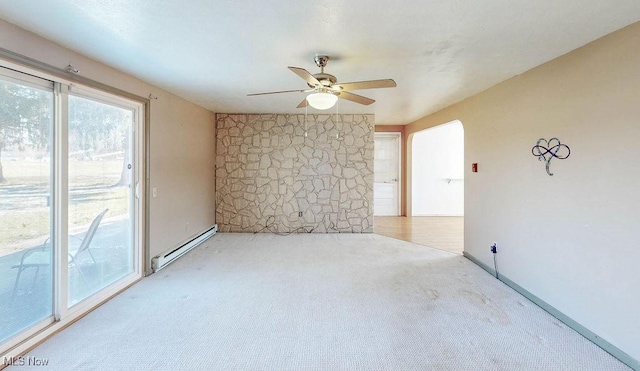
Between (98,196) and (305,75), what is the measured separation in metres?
2.38

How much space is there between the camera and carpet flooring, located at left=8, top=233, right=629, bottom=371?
205 cm

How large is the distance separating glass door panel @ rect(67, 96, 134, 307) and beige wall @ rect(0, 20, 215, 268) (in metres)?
0.31

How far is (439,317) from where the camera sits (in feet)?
8.68

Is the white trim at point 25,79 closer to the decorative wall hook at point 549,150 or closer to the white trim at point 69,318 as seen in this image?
the white trim at point 69,318

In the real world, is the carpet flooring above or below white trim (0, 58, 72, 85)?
below

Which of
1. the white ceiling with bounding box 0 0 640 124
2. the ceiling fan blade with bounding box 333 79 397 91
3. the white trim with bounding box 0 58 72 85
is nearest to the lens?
the white ceiling with bounding box 0 0 640 124

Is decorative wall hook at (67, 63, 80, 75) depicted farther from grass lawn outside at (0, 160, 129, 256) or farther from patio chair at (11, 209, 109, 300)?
patio chair at (11, 209, 109, 300)

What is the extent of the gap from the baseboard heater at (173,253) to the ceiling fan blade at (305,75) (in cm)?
294

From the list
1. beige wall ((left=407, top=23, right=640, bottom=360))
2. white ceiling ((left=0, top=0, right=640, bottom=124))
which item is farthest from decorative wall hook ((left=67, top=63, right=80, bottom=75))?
beige wall ((left=407, top=23, right=640, bottom=360))

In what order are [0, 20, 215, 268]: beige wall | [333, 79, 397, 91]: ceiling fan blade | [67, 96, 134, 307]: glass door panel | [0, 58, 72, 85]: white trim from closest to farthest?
[0, 58, 72, 85]: white trim < [0, 20, 215, 268]: beige wall < [333, 79, 397, 91]: ceiling fan blade < [67, 96, 134, 307]: glass door panel

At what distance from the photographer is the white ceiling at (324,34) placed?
1854 mm

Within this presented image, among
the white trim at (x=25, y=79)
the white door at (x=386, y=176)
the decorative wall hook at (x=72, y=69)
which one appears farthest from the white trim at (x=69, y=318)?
the white door at (x=386, y=176)

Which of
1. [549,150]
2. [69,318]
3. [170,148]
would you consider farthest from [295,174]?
[549,150]

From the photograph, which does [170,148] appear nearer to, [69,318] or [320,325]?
[69,318]
